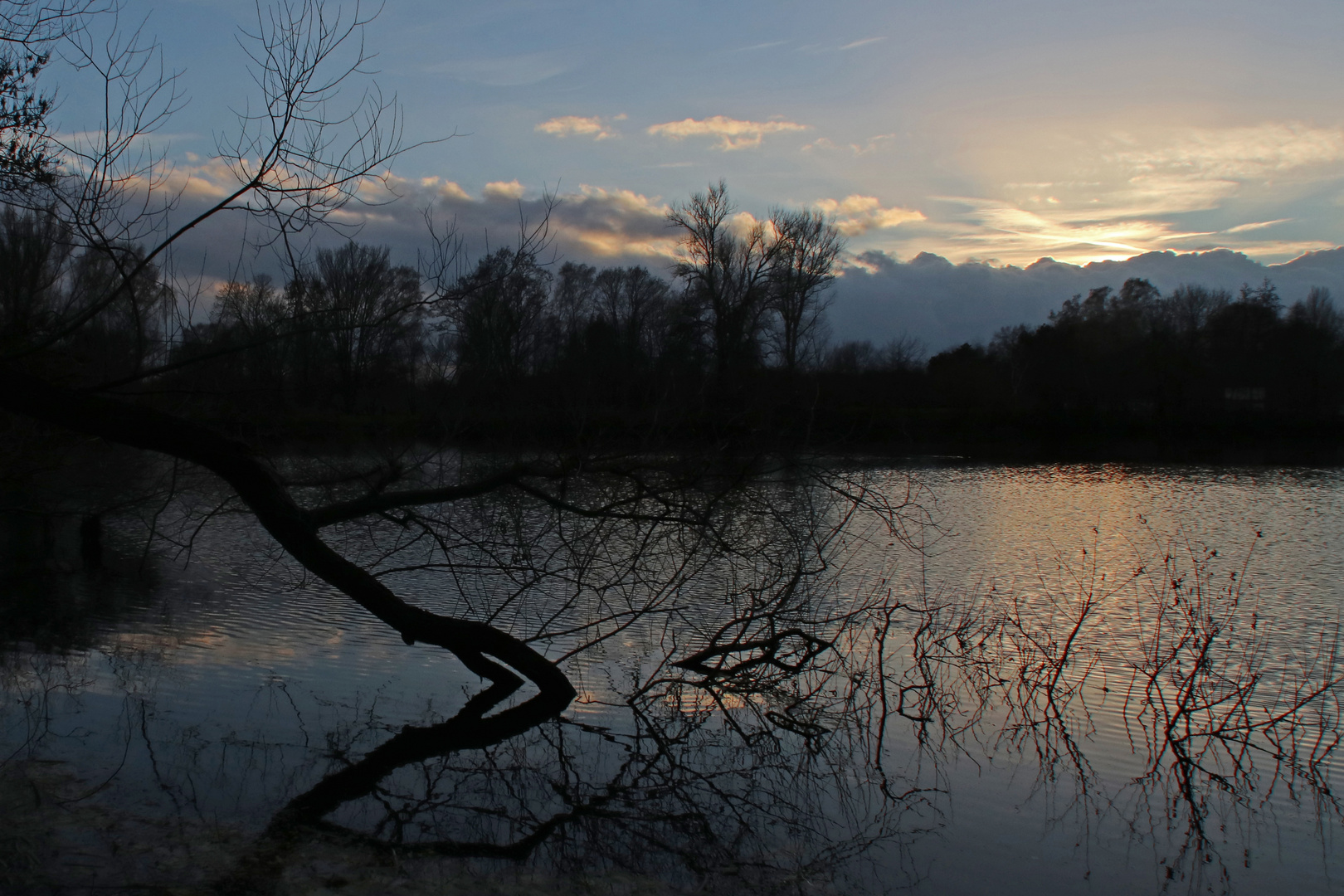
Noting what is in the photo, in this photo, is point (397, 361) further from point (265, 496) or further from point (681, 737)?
point (681, 737)

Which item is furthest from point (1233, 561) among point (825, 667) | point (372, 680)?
point (372, 680)

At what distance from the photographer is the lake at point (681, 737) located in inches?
203

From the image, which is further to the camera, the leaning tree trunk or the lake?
the leaning tree trunk

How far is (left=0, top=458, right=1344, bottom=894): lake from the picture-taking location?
16.9 feet

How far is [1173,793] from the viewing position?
21.4 feet

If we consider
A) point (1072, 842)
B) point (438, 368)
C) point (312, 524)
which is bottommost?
point (1072, 842)

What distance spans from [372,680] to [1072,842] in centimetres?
599

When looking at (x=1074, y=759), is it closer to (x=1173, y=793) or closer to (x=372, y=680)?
(x=1173, y=793)

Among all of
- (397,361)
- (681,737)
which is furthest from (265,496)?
(681,737)

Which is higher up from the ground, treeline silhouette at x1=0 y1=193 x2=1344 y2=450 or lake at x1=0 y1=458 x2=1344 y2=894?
treeline silhouette at x1=0 y1=193 x2=1344 y2=450

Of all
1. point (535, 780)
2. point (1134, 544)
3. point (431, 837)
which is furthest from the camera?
point (1134, 544)

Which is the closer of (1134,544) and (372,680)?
(372,680)

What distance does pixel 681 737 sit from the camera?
7418 mm

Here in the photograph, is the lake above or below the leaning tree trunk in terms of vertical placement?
below
